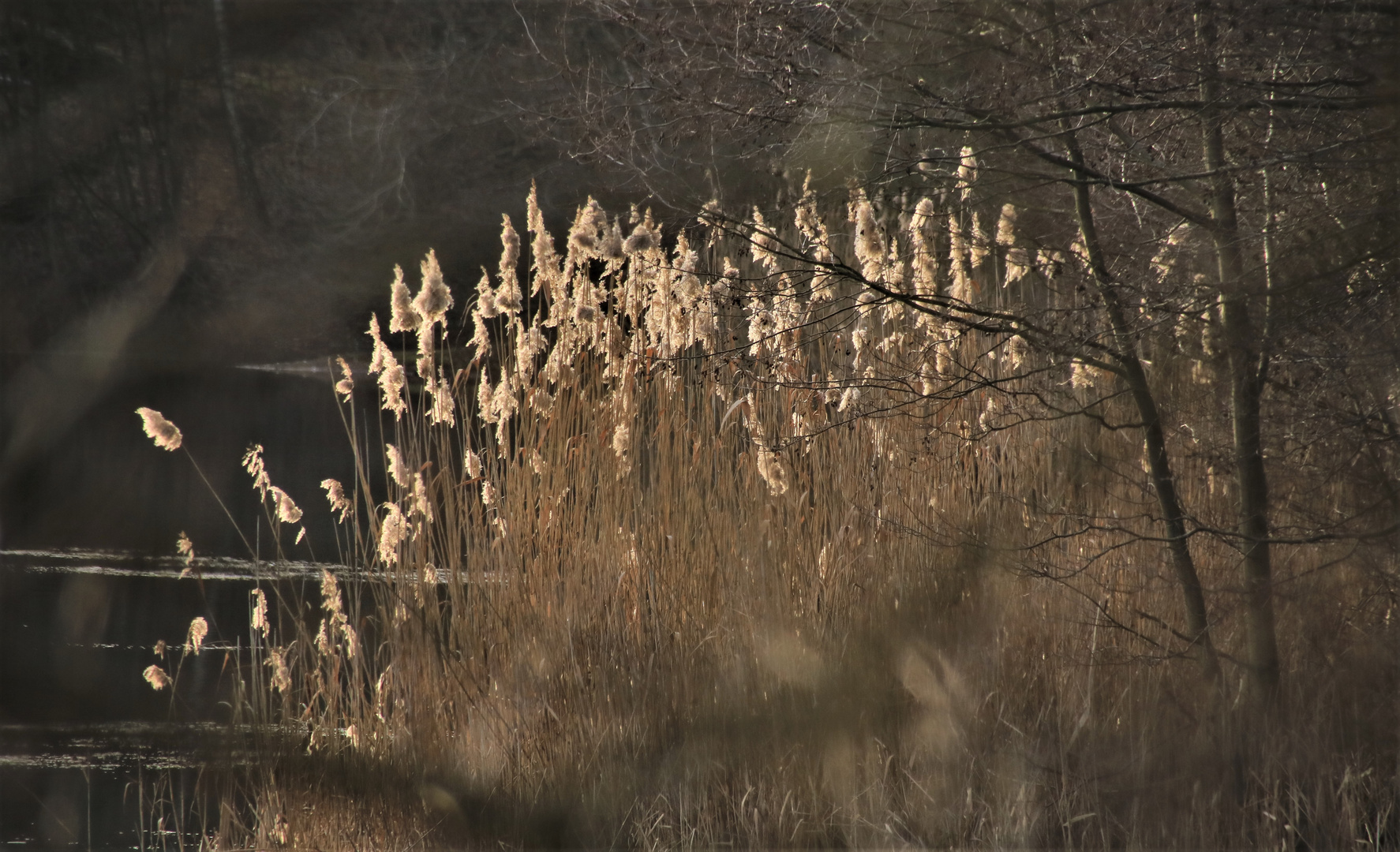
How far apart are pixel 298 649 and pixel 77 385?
400 inches

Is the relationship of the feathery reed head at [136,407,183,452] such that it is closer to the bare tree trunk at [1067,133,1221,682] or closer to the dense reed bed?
the dense reed bed

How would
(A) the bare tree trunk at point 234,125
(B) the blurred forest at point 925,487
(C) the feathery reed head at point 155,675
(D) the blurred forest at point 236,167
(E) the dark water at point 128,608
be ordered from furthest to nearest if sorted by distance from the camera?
(A) the bare tree trunk at point 234,125, (D) the blurred forest at point 236,167, (E) the dark water at point 128,608, (C) the feathery reed head at point 155,675, (B) the blurred forest at point 925,487

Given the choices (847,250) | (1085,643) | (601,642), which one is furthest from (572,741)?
(847,250)

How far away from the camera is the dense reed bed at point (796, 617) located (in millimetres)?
2350

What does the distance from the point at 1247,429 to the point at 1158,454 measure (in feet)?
0.58

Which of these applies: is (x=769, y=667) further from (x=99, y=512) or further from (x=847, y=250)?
(x=99, y=512)

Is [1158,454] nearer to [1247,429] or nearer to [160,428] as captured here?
[1247,429]

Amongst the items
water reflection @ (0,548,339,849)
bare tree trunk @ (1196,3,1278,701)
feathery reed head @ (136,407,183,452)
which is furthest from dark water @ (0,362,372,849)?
bare tree trunk @ (1196,3,1278,701)

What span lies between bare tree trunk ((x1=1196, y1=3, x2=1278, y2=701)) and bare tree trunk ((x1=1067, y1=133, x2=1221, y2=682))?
0.29 ft

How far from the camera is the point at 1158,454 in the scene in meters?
2.42

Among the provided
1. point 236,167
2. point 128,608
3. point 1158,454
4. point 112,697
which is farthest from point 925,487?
point 236,167

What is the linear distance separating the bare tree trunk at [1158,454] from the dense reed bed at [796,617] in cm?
4

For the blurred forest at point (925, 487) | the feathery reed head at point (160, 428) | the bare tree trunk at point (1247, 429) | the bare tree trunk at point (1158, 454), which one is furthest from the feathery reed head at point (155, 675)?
the bare tree trunk at point (1247, 429)

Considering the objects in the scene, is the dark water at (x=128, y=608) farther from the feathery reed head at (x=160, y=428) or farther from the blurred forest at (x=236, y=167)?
the blurred forest at (x=236, y=167)
